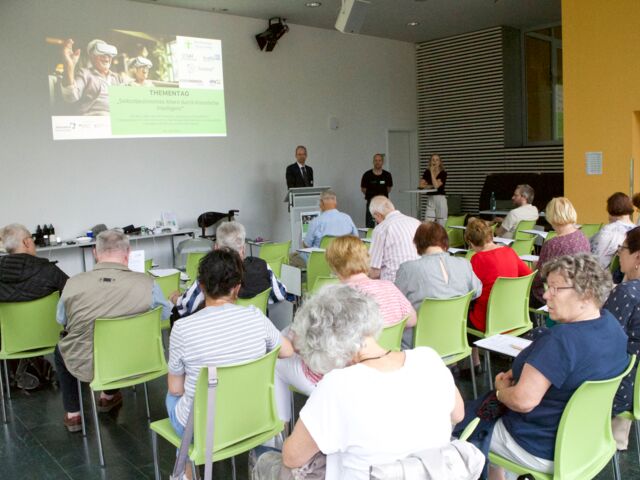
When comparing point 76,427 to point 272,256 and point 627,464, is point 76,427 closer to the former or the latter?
point 272,256

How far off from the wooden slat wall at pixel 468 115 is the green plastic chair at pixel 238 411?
10305 mm

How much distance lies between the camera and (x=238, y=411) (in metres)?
2.63

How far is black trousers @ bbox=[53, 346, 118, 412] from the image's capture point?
13.2 feet

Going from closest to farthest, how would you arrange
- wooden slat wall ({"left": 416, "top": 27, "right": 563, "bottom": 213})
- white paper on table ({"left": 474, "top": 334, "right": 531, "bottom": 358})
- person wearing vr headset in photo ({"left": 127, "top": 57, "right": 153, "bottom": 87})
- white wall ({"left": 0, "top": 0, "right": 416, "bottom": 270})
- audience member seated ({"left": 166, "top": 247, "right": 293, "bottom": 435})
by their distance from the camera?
audience member seated ({"left": 166, "top": 247, "right": 293, "bottom": 435})
white paper on table ({"left": 474, "top": 334, "right": 531, "bottom": 358})
white wall ({"left": 0, "top": 0, "right": 416, "bottom": 270})
person wearing vr headset in photo ({"left": 127, "top": 57, "right": 153, "bottom": 87})
wooden slat wall ({"left": 416, "top": 27, "right": 563, "bottom": 213})

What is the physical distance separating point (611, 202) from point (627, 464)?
8.68 feet

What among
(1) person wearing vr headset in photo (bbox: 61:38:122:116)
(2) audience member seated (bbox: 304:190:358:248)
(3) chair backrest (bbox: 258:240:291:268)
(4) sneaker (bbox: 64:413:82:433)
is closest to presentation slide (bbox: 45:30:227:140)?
(1) person wearing vr headset in photo (bbox: 61:38:122:116)

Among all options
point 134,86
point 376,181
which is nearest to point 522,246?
point 376,181

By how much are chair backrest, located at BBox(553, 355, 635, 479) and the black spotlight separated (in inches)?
372

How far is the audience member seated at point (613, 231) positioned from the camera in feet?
16.5

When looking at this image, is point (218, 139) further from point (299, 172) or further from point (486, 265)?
point (486, 265)

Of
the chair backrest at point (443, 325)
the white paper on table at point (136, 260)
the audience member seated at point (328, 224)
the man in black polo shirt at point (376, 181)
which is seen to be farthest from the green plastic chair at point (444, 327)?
the man in black polo shirt at point (376, 181)

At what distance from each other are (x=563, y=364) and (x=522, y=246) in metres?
3.92

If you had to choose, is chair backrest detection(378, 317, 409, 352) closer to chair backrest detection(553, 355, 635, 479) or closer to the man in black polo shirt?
chair backrest detection(553, 355, 635, 479)

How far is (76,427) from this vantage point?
402 cm
